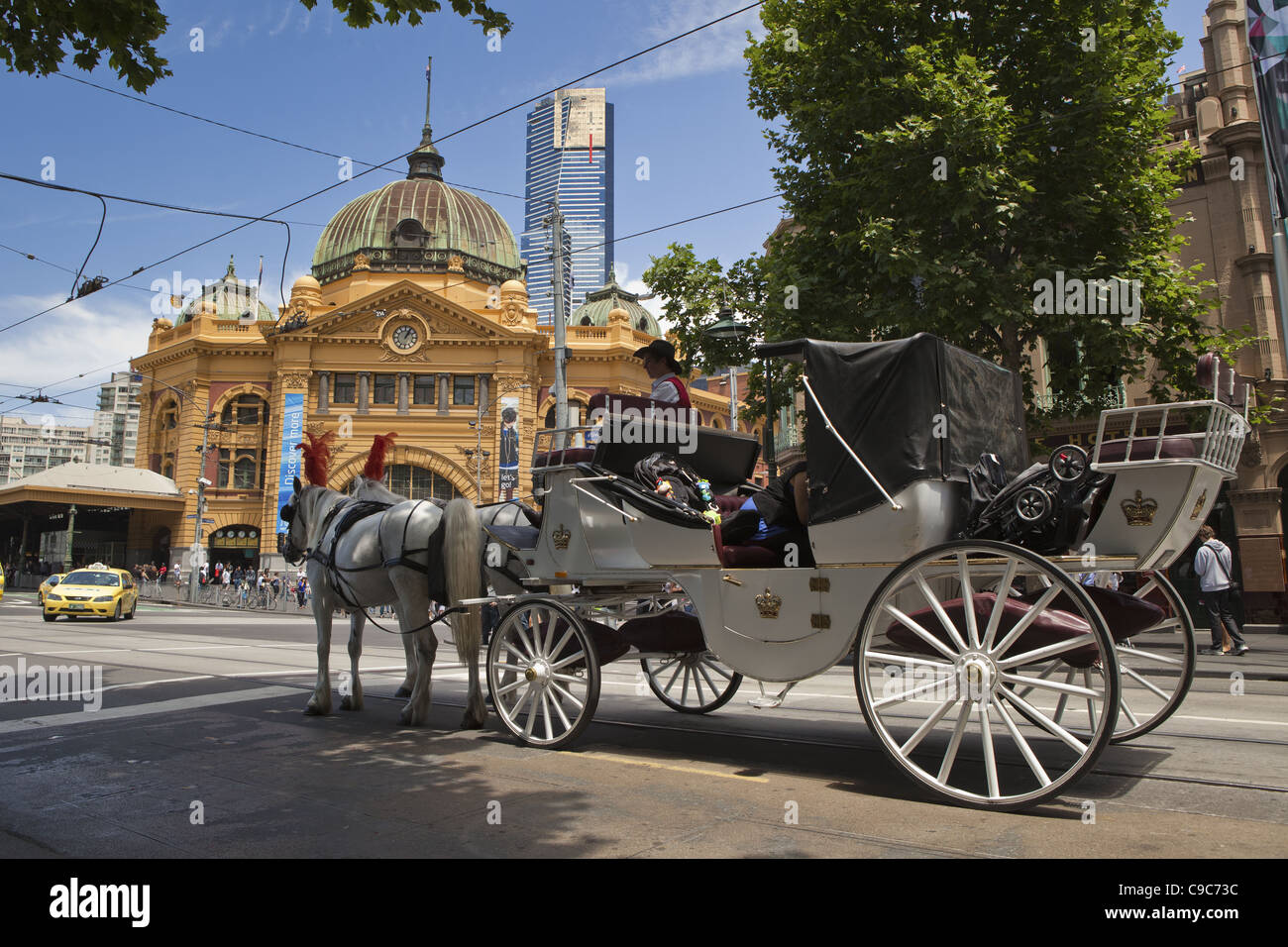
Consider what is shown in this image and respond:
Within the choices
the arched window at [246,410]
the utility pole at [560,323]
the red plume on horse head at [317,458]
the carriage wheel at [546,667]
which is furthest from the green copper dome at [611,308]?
the carriage wheel at [546,667]

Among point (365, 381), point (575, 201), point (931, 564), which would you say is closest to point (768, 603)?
point (931, 564)

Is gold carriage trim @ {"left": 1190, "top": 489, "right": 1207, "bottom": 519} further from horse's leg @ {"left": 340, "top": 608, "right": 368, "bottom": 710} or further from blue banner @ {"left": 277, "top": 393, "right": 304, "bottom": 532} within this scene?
blue banner @ {"left": 277, "top": 393, "right": 304, "bottom": 532}

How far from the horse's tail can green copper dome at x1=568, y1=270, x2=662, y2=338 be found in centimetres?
5200

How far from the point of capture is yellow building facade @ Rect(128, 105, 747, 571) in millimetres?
47406

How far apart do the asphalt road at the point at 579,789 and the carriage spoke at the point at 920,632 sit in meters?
0.80

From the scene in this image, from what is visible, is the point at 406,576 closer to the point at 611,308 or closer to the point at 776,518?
the point at 776,518

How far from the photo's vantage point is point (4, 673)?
10.5 m

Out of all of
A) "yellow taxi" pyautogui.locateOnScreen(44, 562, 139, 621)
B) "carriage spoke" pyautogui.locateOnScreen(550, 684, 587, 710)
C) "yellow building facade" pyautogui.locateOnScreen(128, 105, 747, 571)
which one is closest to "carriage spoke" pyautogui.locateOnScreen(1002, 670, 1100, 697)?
"carriage spoke" pyautogui.locateOnScreen(550, 684, 587, 710)

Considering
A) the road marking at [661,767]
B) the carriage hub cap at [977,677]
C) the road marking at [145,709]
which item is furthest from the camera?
the road marking at [145,709]

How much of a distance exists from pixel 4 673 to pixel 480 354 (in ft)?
129

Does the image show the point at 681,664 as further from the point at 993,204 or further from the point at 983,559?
the point at 993,204

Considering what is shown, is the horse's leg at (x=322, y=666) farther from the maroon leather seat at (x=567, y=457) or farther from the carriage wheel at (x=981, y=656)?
the carriage wheel at (x=981, y=656)

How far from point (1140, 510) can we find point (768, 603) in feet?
6.96

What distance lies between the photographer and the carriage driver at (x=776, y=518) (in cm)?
541
